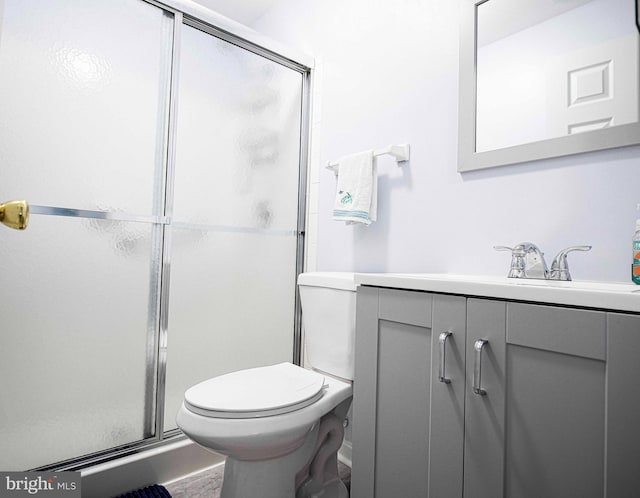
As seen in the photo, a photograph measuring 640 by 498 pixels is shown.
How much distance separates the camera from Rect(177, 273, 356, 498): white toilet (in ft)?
3.30

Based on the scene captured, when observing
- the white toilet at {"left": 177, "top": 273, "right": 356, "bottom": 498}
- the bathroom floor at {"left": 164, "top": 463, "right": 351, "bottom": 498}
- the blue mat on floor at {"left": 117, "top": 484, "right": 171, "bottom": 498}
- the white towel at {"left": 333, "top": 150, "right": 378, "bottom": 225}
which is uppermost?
the white towel at {"left": 333, "top": 150, "right": 378, "bottom": 225}

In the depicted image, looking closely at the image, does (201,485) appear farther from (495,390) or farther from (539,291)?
(539,291)

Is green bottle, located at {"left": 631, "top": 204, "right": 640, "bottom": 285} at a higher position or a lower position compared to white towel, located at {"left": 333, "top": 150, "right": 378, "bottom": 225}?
lower

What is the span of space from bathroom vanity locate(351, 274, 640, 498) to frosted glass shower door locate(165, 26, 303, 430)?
2.62 ft

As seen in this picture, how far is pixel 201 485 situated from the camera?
147cm

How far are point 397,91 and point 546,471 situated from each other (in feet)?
4.52

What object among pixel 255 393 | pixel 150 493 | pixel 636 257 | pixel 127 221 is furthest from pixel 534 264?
pixel 150 493

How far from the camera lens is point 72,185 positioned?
1.31m

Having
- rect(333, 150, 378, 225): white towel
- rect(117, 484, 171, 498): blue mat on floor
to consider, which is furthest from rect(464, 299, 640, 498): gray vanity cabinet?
rect(117, 484, 171, 498): blue mat on floor

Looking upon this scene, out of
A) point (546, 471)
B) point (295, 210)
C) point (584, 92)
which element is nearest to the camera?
point (546, 471)

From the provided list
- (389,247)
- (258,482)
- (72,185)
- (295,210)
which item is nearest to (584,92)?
(389,247)

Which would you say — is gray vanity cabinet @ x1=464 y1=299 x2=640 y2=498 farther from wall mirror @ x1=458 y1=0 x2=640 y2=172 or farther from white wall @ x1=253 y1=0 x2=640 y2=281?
wall mirror @ x1=458 y1=0 x2=640 y2=172

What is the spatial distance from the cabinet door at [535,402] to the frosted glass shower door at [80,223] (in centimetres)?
119

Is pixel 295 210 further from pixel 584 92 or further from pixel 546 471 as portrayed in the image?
pixel 546 471
